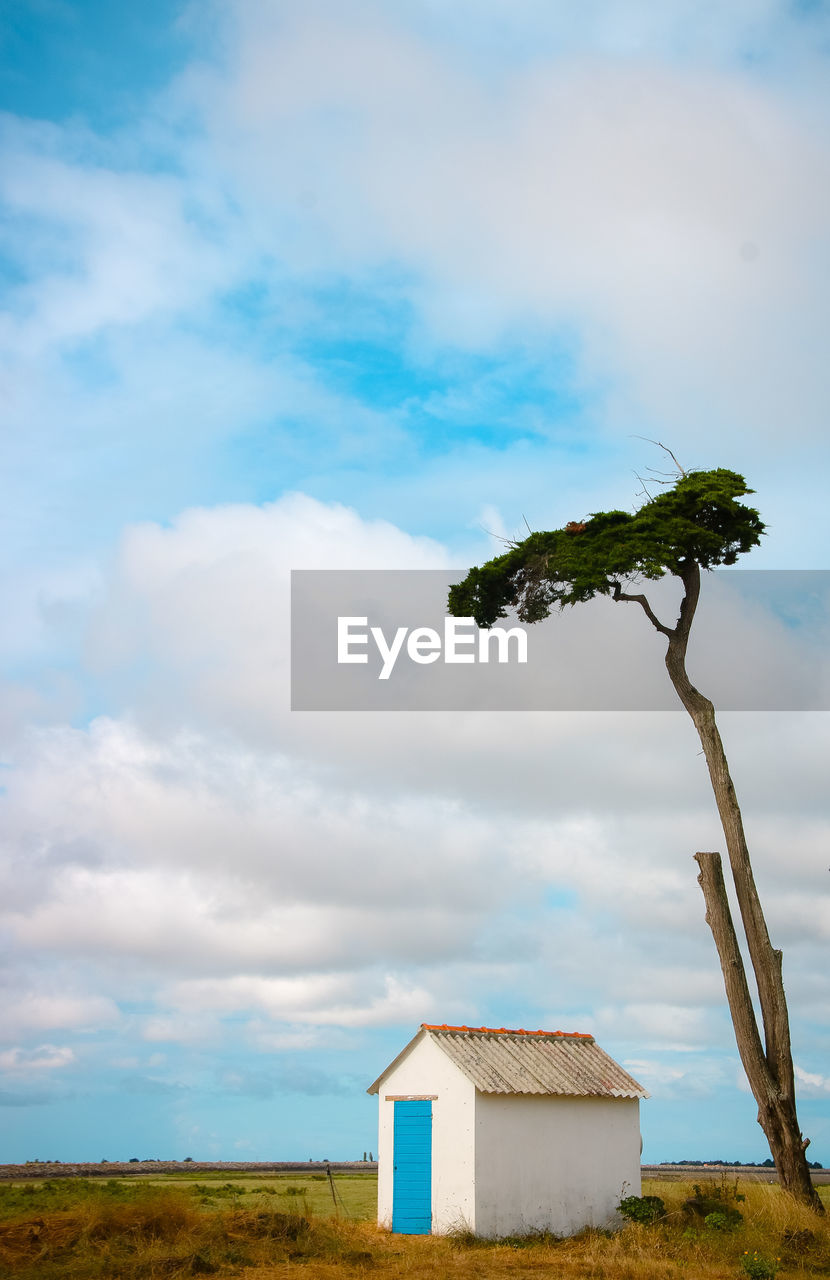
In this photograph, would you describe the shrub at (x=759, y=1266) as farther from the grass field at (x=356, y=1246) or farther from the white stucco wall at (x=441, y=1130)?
the white stucco wall at (x=441, y=1130)

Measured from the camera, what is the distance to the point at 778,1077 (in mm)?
23234

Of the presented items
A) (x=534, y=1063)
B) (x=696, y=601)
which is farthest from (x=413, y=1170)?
(x=696, y=601)

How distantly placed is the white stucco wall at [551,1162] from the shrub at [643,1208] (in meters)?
0.61

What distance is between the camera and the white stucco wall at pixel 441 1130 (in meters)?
22.1

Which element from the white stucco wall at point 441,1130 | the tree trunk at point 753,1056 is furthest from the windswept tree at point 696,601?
the white stucco wall at point 441,1130

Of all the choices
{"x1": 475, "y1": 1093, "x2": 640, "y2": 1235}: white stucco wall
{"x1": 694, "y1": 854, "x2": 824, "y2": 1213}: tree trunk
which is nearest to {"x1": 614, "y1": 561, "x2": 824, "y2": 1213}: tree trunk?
{"x1": 694, "y1": 854, "x2": 824, "y2": 1213}: tree trunk

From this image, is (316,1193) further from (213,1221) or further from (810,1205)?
(810,1205)

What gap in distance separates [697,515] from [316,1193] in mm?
28533

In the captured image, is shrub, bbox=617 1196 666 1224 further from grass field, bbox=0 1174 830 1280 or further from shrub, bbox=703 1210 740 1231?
shrub, bbox=703 1210 740 1231

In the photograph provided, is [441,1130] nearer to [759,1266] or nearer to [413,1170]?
[413,1170]

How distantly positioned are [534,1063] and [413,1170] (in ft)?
12.1

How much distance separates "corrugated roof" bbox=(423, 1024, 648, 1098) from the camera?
23.5 meters

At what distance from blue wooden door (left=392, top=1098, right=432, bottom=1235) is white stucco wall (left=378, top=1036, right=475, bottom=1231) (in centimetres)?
17

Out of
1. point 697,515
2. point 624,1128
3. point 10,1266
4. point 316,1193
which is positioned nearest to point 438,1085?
point 624,1128
